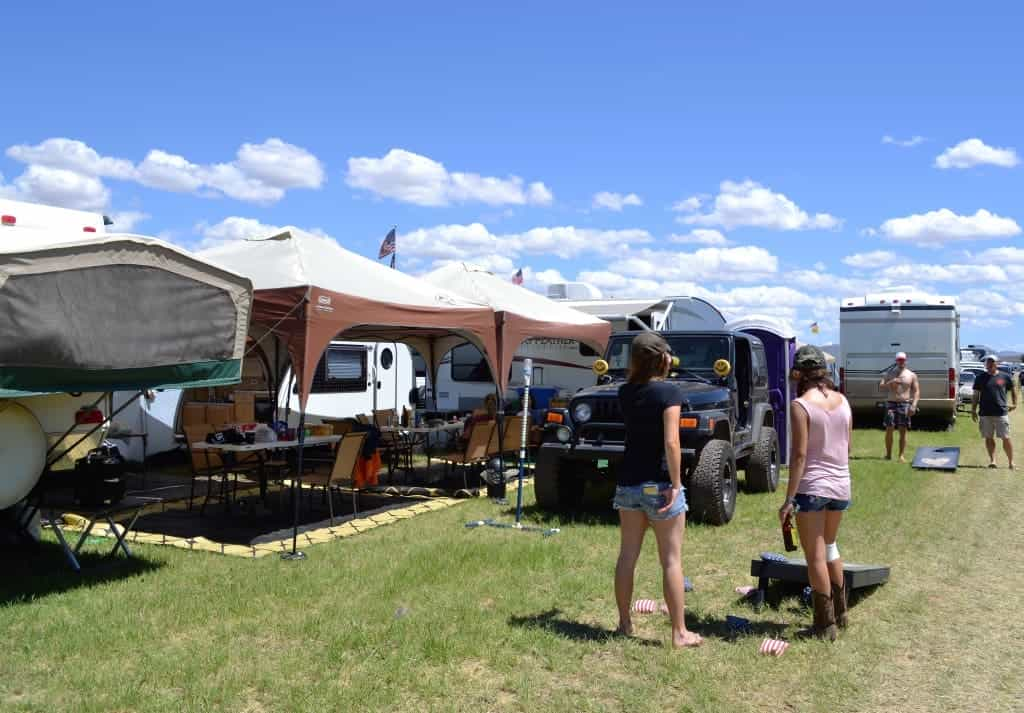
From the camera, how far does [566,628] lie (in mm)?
5141

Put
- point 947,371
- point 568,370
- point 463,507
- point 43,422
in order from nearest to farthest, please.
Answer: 1. point 43,422
2. point 463,507
3. point 568,370
4. point 947,371

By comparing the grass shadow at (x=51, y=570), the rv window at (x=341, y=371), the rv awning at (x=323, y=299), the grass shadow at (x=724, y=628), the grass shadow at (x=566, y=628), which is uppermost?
the rv awning at (x=323, y=299)

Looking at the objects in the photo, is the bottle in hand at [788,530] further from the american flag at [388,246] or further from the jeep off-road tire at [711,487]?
the american flag at [388,246]

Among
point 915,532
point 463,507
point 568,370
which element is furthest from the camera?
point 568,370

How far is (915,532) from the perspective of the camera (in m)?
7.82

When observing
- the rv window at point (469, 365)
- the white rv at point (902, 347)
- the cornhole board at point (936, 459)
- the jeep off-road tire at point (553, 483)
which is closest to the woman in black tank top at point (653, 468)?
the jeep off-road tire at point (553, 483)

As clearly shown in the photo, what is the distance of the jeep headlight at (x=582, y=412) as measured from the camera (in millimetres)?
8266

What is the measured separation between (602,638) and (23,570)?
14.2 ft

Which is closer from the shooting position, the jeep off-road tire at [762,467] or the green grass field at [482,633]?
the green grass field at [482,633]

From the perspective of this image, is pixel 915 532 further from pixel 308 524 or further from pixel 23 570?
pixel 23 570

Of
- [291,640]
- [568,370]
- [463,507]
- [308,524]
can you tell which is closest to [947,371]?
[568,370]

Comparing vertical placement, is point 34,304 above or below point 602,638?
above

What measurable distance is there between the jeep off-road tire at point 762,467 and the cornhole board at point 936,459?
331 centimetres

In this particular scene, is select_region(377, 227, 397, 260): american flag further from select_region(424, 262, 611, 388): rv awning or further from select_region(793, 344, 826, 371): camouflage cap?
select_region(793, 344, 826, 371): camouflage cap
